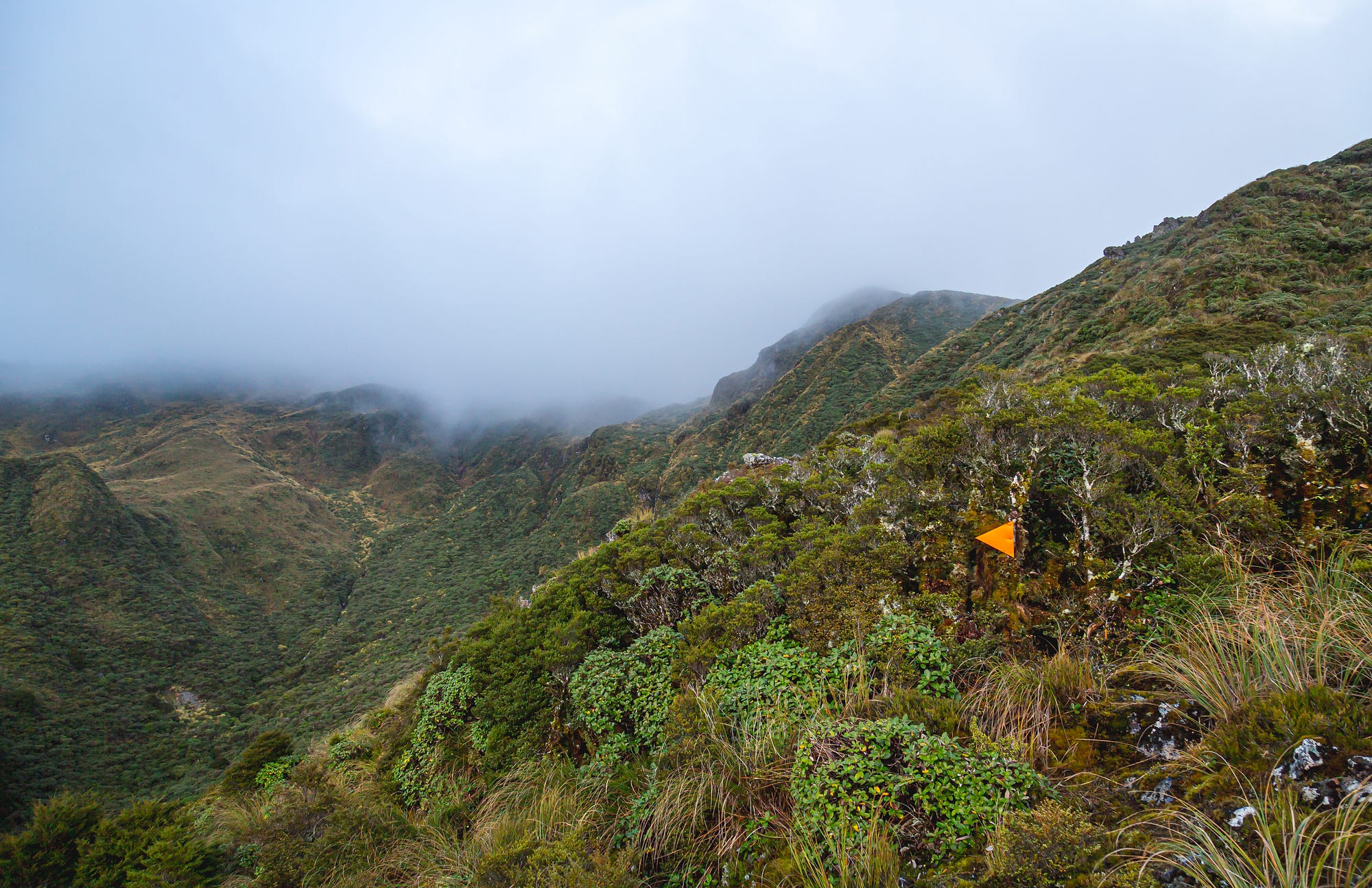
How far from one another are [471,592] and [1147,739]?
3022 inches

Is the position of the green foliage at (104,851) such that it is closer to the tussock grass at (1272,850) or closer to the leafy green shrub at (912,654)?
the leafy green shrub at (912,654)

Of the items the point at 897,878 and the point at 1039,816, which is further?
the point at 897,878

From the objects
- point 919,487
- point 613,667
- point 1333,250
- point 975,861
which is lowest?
point 613,667

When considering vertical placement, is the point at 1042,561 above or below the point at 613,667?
above

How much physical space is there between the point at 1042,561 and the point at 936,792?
3.18 metres

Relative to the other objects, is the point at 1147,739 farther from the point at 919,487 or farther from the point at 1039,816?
the point at 919,487

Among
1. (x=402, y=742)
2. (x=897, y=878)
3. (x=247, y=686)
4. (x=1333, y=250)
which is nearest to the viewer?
(x=897, y=878)

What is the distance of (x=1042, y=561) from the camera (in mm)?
4816

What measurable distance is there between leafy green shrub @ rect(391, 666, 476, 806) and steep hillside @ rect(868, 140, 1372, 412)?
2006 cm

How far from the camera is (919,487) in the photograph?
6.04 m

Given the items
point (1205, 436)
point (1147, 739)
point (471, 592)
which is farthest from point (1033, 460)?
point (471, 592)

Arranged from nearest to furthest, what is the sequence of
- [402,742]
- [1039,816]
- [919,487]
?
[1039,816]
[919,487]
[402,742]

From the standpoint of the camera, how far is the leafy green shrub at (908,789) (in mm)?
2674

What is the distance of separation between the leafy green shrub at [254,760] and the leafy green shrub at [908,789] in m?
11.2
